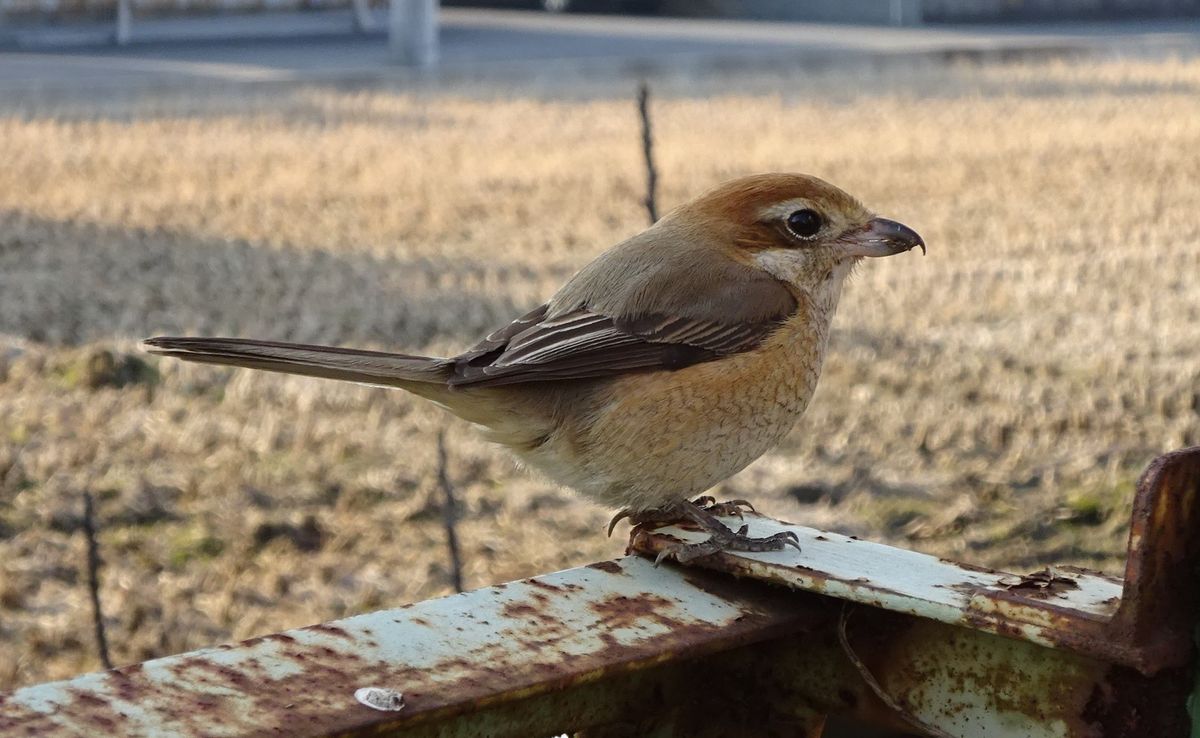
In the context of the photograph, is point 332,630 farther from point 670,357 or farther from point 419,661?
point 670,357

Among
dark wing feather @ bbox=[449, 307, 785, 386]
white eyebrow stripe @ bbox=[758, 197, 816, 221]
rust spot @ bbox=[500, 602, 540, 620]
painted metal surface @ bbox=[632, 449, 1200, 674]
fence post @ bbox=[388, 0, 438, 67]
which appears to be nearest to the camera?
painted metal surface @ bbox=[632, 449, 1200, 674]

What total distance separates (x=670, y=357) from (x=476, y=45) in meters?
19.2

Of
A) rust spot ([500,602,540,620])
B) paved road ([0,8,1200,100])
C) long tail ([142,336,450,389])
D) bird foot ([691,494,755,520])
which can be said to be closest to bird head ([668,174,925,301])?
bird foot ([691,494,755,520])

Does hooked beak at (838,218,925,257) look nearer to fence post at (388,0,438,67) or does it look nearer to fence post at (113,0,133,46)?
fence post at (388,0,438,67)

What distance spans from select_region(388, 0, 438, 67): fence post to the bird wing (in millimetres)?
16548

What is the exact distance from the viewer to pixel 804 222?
295 cm

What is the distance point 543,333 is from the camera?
283cm

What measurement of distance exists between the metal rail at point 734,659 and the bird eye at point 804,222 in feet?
2.96

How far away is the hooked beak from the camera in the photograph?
293 centimetres

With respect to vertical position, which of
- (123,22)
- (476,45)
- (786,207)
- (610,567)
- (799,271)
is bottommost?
(610,567)

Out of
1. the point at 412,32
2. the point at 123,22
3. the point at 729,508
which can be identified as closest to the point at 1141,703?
the point at 729,508

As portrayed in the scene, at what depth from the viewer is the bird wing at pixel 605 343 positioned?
9.04 ft

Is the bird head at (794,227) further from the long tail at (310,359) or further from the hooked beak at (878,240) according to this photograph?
the long tail at (310,359)

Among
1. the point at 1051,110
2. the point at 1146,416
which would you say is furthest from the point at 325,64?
the point at 1146,416
